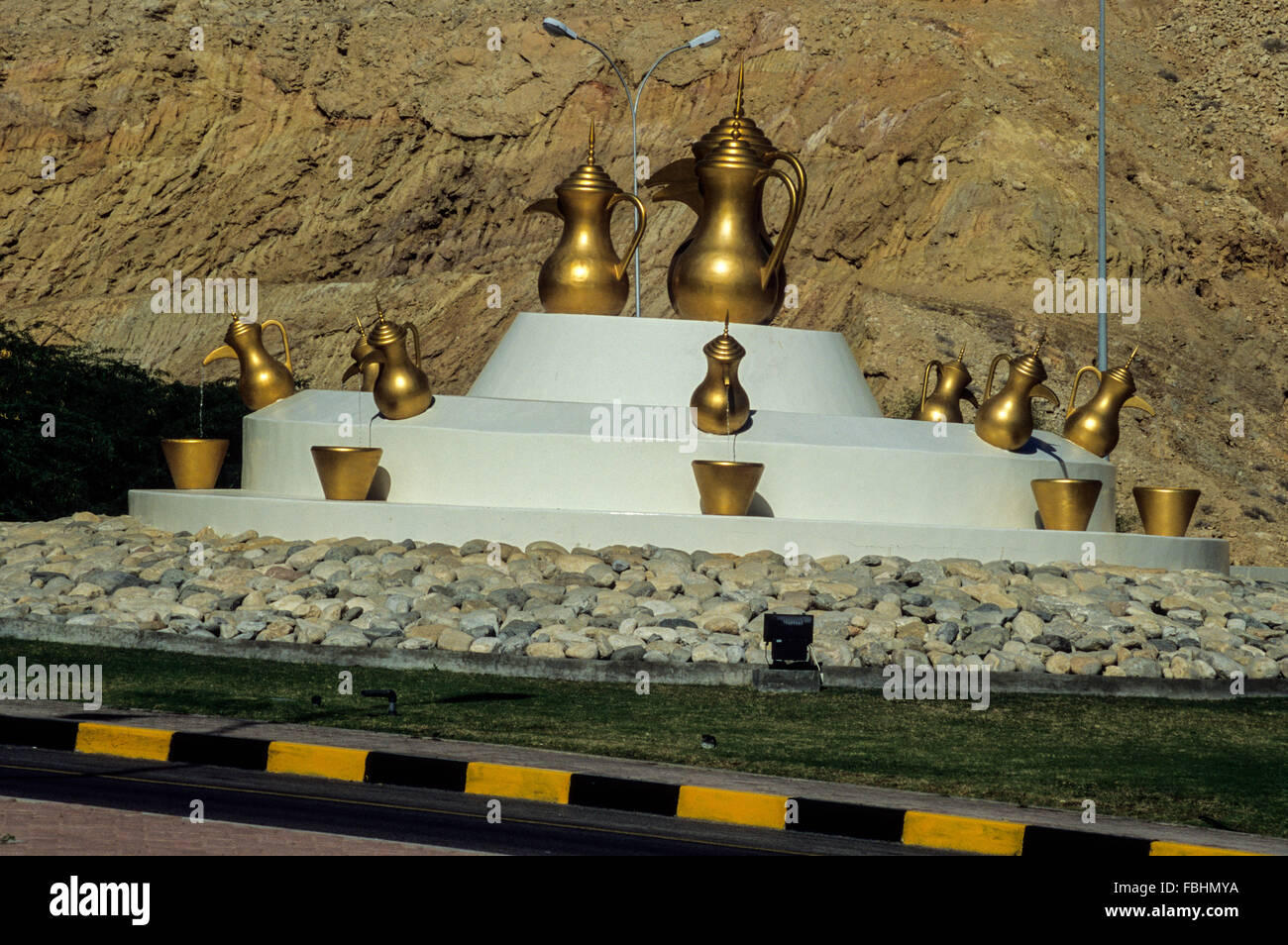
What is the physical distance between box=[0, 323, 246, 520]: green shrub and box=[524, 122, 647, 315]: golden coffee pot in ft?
22.3

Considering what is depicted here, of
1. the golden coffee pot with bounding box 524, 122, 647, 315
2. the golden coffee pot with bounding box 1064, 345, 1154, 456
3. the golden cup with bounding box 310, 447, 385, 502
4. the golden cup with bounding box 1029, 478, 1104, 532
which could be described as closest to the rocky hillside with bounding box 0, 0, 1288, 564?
the golden coffee pot with bounding box 1064, 345, 1154, 456

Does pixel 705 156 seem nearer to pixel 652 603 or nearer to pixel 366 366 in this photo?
pixel 366 366

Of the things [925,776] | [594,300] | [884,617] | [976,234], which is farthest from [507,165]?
[925,776]

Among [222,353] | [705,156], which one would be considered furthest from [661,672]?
[222,353]

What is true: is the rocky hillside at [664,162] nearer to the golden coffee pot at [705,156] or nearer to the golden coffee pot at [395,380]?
the golden coffee pot at [705,156]

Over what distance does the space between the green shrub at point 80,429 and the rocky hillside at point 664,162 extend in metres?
16.0

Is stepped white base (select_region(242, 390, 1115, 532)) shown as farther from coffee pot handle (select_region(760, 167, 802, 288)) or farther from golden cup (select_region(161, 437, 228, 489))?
coffee pot handle (select_region(760, 167, 802, 288))

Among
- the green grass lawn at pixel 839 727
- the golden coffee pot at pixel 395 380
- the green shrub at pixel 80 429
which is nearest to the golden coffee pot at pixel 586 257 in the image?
the golden coffee pot at pixel 395 380

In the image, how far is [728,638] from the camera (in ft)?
41.5

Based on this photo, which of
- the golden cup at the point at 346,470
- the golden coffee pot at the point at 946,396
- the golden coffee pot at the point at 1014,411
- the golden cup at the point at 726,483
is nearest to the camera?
the golden cup at the point at 726,483

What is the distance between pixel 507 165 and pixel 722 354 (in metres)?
33.0

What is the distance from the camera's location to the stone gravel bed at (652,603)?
41.8 feet

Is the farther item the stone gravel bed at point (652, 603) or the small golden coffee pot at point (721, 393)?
the small golden coffee pot at point (721, 393)

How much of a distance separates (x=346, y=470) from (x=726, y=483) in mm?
3497
